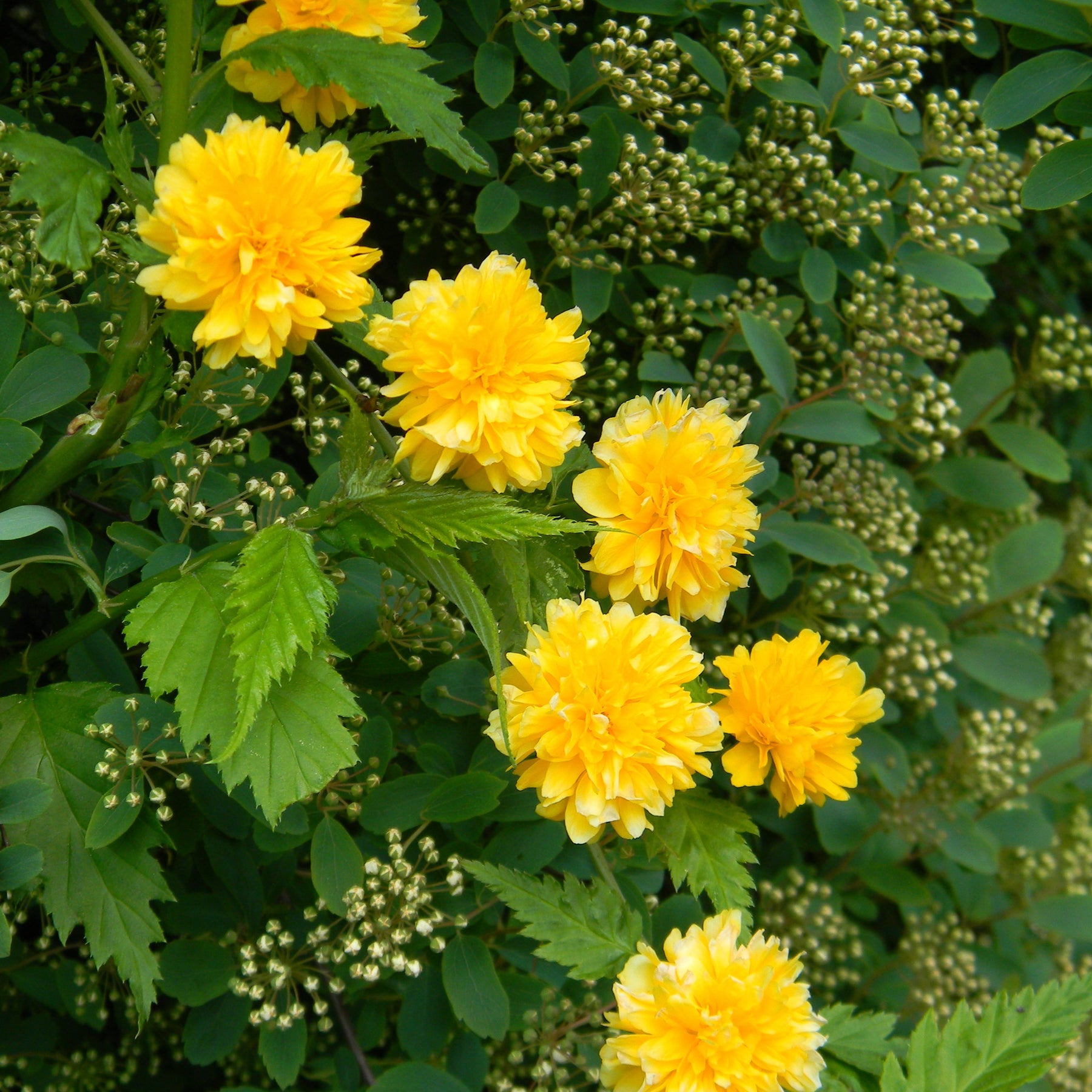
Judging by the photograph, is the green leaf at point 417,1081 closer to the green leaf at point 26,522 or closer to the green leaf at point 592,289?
the green leaf at point 26,522

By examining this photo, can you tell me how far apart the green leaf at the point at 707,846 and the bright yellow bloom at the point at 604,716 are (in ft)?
0.28

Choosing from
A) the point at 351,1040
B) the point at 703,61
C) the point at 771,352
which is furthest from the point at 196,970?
the point at 703,61

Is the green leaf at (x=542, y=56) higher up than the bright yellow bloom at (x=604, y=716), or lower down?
higher up

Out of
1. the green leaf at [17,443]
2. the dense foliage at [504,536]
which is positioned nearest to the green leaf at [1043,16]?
the dense foliage at [504,536]

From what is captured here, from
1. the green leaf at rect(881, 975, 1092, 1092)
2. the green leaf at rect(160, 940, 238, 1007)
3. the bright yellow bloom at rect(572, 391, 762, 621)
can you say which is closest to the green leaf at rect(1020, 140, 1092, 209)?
the bright yellow bloom at rect(572, 391, 762, 621)

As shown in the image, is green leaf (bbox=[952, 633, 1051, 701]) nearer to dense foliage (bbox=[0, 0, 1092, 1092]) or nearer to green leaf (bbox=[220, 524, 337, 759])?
dense foliage (bbox=[0, 0, 1092, 1092])

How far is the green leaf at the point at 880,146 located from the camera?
130 cm

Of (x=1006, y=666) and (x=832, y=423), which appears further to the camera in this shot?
(x=1006, y=666)

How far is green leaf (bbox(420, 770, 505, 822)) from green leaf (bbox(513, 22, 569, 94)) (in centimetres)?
83

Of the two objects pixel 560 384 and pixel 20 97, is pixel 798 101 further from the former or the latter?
pixel 20 97

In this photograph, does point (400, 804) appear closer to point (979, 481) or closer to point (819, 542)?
point (819, 542)

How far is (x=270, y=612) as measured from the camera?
71cm

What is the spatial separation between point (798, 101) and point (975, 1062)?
115 centimetres

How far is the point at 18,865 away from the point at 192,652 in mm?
275
